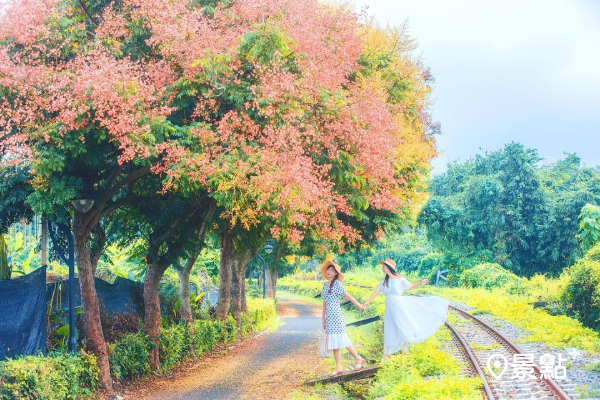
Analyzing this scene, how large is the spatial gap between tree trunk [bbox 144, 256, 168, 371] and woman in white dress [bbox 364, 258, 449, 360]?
18.4 feet

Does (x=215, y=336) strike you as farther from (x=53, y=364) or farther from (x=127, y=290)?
(x=53, y=364)

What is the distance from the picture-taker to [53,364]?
9453mm

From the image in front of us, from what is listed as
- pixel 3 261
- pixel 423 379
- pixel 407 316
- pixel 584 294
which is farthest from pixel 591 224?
pixel 3 261

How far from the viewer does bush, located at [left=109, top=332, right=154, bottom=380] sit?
38.9 feet

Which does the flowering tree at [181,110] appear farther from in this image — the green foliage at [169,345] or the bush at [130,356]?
the green foliage at [169,345]

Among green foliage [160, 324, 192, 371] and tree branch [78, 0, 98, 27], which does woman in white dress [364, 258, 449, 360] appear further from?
tree branch [78, 0, 98, 27]

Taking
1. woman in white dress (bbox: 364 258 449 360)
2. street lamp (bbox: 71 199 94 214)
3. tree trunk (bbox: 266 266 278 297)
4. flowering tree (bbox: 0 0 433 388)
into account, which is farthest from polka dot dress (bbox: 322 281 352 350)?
tree trunk (bbox: 266 266 278 297)

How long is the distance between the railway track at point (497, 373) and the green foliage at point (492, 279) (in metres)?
13.9

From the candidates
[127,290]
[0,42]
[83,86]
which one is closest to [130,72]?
[83,86]

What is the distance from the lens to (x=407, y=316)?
1034 centimetres

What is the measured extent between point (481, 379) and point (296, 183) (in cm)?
439

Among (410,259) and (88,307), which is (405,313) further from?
(410,259)

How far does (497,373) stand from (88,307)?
755cm

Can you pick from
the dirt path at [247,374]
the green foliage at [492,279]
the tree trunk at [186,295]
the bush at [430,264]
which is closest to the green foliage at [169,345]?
the tree trunk at [186,295]
